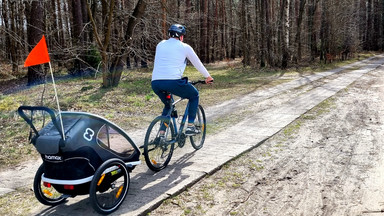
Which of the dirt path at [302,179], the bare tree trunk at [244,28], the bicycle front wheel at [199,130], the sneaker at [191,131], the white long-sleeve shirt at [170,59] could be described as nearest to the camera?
the dirt path at [302,179]

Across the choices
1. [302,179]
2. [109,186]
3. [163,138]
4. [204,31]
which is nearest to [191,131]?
[163,138]

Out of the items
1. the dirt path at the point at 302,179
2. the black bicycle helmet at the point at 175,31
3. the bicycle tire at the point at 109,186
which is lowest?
the dirt path at the point at 302,179

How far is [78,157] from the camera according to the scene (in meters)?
3.52

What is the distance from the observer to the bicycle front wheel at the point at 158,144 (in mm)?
4898

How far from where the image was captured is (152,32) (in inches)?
583

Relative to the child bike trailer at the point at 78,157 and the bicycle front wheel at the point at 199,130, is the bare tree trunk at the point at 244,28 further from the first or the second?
the child bike trailer at the point at 78,157

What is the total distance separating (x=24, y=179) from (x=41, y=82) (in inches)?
484

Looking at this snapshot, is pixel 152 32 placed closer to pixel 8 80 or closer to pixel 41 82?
pixel 41 82

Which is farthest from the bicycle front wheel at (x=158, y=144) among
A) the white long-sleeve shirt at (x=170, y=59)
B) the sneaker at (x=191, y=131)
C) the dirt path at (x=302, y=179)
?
the dirt path at (x=302, y=179)

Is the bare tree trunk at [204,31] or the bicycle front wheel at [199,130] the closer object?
the bicycle front wheel at [199,130]

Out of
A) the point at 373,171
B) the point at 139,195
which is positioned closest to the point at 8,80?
the point at 139,195

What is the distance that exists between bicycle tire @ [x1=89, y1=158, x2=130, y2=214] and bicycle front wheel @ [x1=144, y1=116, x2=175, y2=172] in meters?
0.87

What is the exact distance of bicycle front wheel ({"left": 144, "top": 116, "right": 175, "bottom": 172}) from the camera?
4.90 m

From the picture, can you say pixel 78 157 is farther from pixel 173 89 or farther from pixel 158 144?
pixel 173 89
